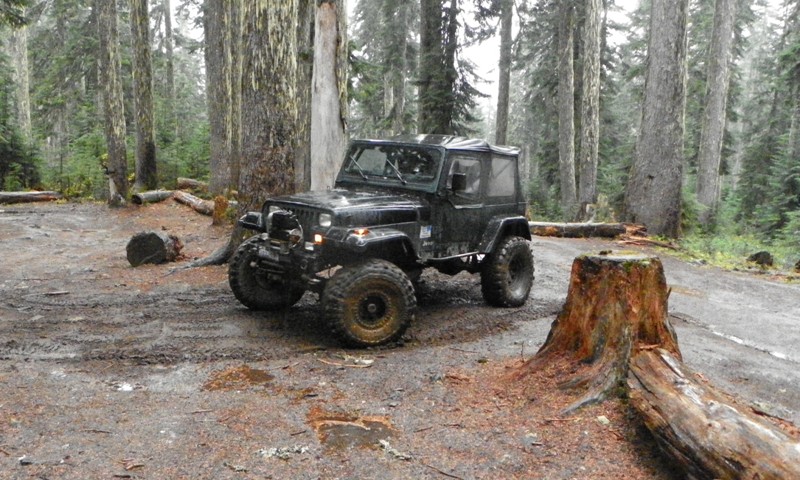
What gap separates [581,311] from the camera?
446 centimetres

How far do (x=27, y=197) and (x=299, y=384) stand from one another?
18.7 meters

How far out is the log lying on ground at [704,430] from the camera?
113 inches

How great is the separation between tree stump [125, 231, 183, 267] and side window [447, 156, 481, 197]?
5393 millimetres

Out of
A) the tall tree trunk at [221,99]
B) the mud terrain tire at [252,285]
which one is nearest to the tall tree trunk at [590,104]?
the tall tree trunk at [221,99]

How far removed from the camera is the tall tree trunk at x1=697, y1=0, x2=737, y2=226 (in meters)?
21.7

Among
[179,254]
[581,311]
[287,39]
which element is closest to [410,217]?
[581,311]

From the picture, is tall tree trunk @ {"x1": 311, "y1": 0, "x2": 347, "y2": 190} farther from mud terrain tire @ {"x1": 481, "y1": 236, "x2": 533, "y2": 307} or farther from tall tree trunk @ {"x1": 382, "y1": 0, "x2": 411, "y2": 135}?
tall tree trunk @ {"x1": 382, "y1": 0, "x2": 411, "y2": 135}

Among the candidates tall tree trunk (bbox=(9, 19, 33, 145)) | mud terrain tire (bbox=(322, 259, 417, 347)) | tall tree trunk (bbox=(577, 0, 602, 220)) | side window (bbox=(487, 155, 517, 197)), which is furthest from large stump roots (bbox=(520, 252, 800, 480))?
tall tree trunk (bbox=(9, 19, 33, 145))

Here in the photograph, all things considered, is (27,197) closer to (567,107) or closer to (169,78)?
(169,78)

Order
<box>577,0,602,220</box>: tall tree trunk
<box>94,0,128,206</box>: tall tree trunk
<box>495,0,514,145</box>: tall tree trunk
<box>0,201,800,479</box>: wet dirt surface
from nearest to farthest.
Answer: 1. <box>0,201,800,479</box>: wet dirt surface
2. <box>94,0,128,206</box>: tall tree trunk
3. <box>577,0,602,220</box>: tall tree trunk
4. <box>495,0,514,145</box>: tall tree trunk

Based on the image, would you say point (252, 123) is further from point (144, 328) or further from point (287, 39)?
point (144, 328)

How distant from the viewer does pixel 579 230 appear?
13.8m

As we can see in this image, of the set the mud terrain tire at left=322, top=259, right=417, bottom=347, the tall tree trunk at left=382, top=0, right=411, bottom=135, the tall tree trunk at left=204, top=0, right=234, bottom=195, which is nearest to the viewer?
the mud terrain tire at left=322, top=259, right=417, bottom=347

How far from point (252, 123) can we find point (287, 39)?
1.47 meters
